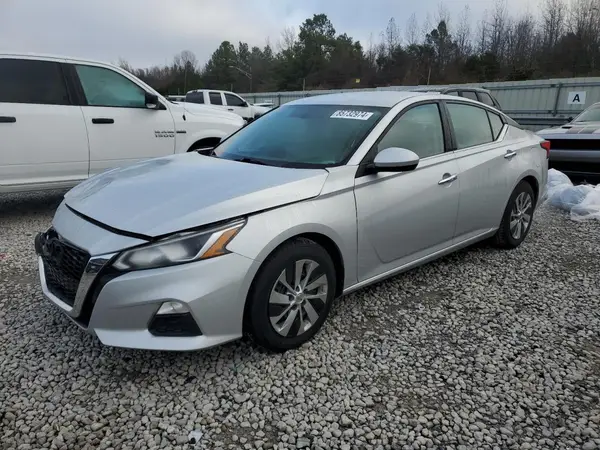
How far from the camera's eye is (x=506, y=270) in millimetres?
4250

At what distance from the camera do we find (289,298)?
2.77m

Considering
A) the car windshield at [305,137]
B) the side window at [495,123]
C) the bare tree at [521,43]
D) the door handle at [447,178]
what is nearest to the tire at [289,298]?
the car windshield at [305,137]

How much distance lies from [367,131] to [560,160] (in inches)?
228

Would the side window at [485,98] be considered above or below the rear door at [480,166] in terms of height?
above

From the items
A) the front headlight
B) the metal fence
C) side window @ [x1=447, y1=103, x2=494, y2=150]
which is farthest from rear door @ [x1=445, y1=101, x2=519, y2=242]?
the metal fence

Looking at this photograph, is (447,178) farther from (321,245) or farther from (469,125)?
(321,245)

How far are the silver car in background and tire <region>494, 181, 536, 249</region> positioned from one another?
0.31m

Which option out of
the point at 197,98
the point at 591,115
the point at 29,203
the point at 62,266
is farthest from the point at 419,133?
the point at 197,98

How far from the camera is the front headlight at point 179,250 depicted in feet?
7.84

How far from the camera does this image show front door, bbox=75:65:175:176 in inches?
225

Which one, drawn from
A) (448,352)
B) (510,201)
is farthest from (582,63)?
(448,352)

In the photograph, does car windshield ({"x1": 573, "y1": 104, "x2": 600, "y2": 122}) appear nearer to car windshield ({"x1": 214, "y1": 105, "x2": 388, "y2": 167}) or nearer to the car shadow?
car windshield ({"x1": 214, "y1": 105, "x2": 388, "y2": 167})

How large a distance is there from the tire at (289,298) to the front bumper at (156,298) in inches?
5.7

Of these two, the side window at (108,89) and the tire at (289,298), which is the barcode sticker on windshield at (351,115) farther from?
the side window at (108,89)
